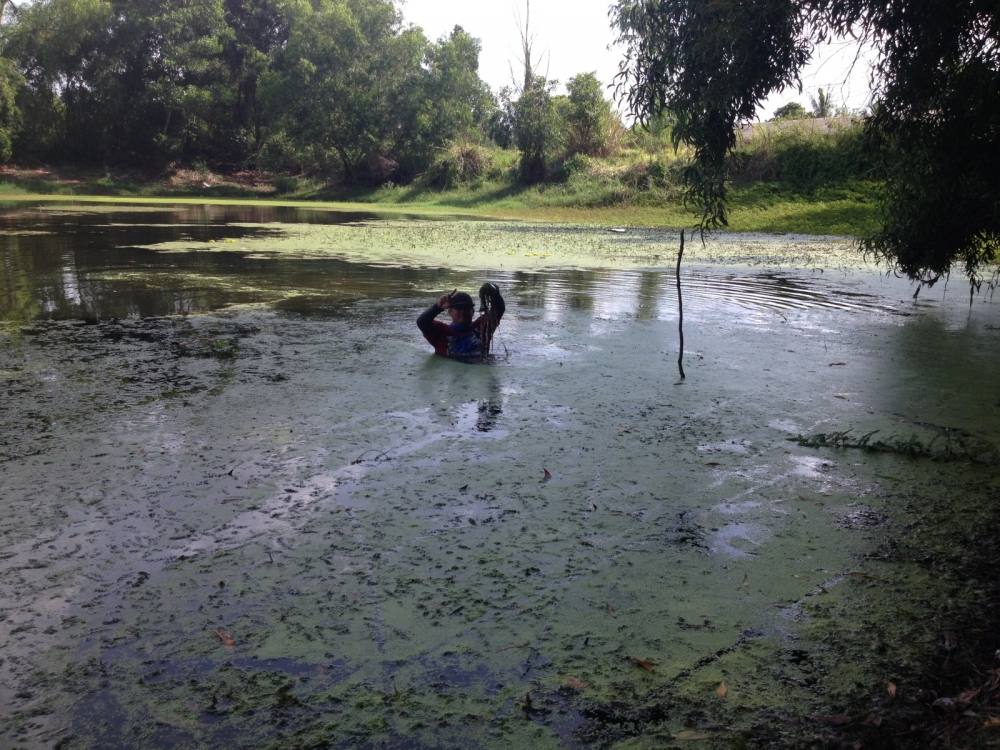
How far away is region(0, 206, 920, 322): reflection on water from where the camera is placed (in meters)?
8.32

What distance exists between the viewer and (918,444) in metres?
4.25

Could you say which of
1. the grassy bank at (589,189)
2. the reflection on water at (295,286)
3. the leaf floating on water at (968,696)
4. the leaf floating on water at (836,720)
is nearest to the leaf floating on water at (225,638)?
the leaf floating on water at (836,720)

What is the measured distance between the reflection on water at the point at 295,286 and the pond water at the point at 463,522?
0.80m

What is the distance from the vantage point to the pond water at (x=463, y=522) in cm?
222

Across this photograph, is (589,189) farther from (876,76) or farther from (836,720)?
(836,720)

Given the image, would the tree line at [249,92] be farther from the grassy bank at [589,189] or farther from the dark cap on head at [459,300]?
the dark cap on head at [459,300]

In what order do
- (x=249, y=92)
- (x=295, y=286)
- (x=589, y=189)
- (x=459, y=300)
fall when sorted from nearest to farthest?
(x=459, y=300), (x=295, y=286), (x=589, y=189), (x=249, y=92)

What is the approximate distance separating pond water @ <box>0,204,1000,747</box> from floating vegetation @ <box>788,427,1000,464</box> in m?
0.02

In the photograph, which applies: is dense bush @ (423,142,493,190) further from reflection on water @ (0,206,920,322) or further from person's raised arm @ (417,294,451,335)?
person's raised arm @ (417,294,451,335)

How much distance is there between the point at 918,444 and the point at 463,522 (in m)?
2.47

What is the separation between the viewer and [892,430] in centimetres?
459

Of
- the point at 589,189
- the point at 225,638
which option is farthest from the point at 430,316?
the point at 589,189

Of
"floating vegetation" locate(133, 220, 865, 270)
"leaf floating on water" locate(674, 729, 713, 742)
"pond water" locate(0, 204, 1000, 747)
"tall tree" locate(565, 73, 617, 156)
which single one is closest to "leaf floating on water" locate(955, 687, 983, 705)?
"pond water" locate(0, 204, 1000, 747)

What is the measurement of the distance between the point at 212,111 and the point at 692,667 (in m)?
44.4
